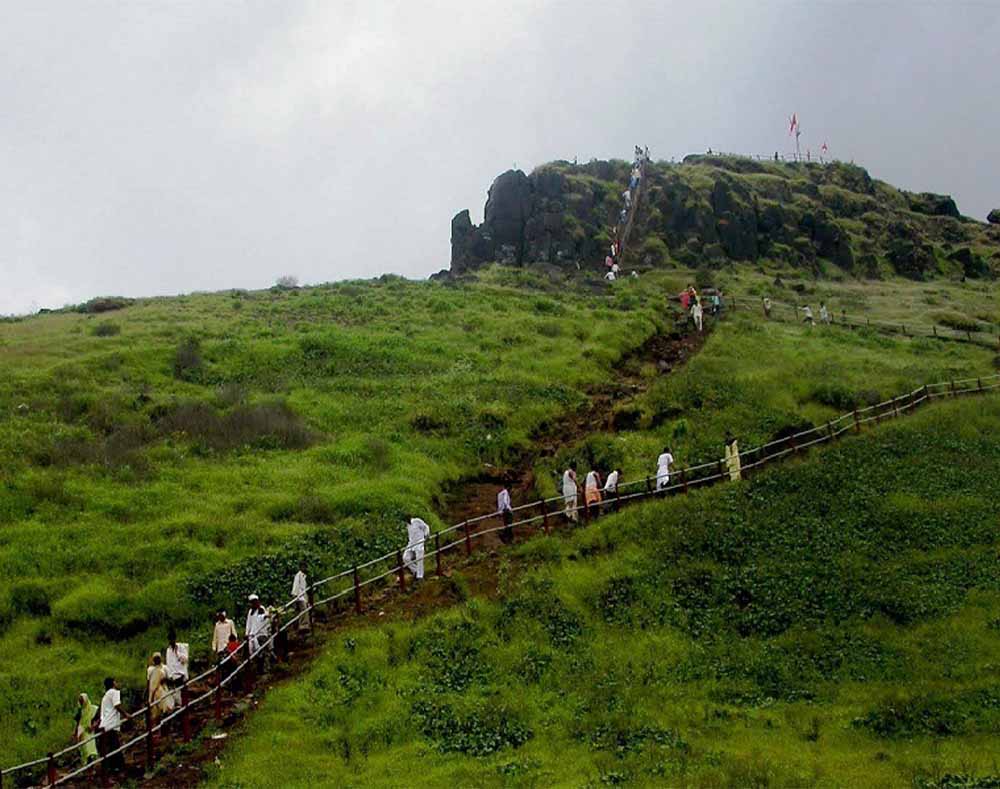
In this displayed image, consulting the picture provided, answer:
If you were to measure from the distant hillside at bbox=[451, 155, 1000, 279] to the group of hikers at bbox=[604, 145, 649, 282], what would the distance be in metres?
0.73

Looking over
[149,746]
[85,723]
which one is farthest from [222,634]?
[149,746]

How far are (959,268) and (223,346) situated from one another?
6606cm

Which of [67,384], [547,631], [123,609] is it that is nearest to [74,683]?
[123,609]

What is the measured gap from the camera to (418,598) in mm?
23672

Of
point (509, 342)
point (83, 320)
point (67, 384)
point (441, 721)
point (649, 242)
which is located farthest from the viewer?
point (649, 242)

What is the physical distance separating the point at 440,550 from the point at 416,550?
2.14 feet

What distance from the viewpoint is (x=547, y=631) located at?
21.8 m

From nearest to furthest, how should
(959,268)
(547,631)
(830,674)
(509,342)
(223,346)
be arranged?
(830,674)
(547,631)
(223,346)
(509,342)
(959,268)

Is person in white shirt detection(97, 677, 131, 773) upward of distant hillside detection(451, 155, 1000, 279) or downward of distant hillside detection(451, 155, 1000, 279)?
downward

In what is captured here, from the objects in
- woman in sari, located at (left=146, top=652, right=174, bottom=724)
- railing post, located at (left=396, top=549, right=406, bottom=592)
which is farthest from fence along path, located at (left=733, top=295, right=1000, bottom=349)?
woman in sari, located at (left=146, top=652, right=174, bottom=724)

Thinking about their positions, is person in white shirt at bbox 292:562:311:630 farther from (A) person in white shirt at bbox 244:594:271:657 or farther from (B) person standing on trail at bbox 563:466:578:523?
(B) person standing on trail at bbox 563:466:578:523

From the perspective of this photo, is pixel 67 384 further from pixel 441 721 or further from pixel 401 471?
pixel 441 721

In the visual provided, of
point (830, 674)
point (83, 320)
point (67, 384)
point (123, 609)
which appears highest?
point (83, 320)

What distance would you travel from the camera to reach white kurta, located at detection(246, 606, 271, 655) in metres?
20.4
